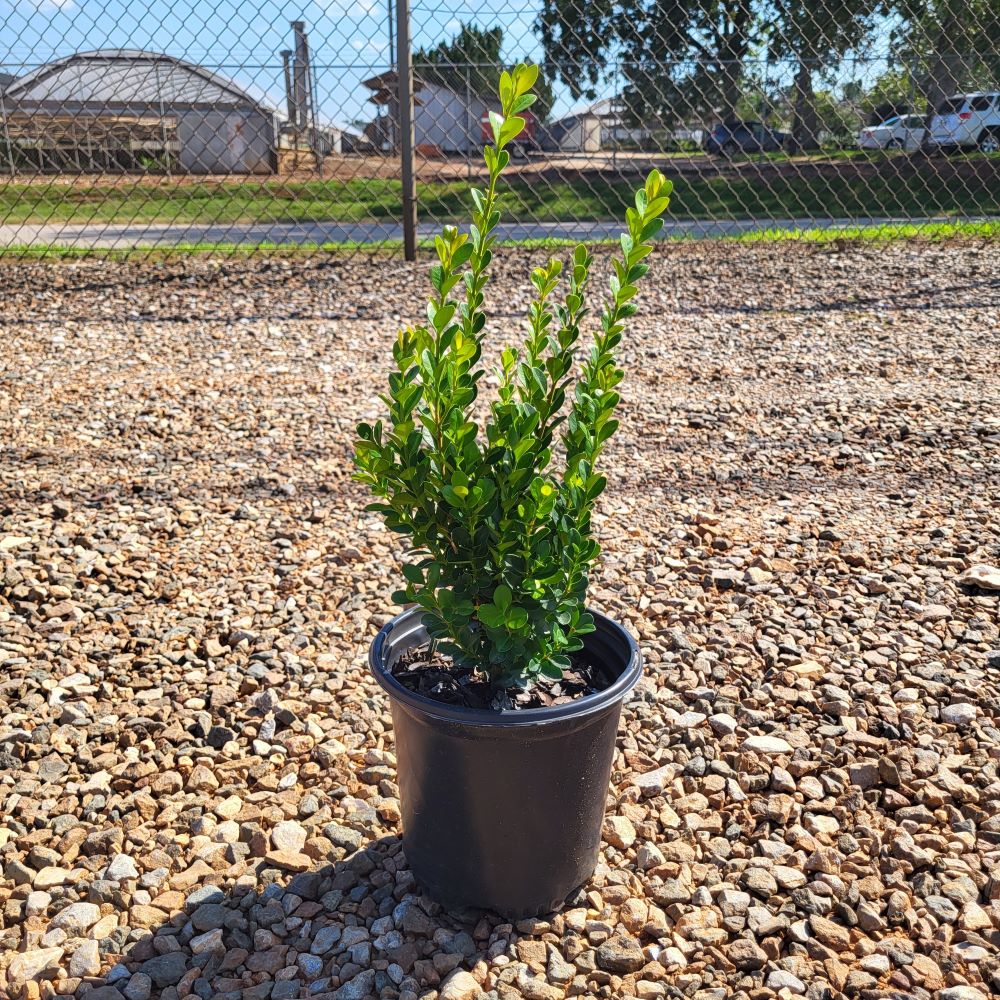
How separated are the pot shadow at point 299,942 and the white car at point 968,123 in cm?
769

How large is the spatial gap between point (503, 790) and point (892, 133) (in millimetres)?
8212

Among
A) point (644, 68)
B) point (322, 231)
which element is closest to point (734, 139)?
point (644, 68)

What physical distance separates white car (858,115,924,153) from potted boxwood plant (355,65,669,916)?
23.4 ft

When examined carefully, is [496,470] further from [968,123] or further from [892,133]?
[968,123]

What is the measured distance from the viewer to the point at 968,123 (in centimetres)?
888

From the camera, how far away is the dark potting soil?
1.37 m

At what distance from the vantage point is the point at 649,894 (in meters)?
1.45

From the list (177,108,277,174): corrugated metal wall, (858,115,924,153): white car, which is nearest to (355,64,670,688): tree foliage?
(177,108,277,174): corrugated metal wall

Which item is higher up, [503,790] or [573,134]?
[573,134]

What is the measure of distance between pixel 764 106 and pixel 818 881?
6.88 m

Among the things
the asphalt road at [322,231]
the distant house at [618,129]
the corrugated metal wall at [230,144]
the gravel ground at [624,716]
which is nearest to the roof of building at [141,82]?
the corrugated metal wall at [230,144]

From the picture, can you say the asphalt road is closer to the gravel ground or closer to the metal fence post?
the metal fence post

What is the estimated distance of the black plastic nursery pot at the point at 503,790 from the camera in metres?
1.26

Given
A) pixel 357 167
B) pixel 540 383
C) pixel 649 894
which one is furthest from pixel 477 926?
pixel 357 167
